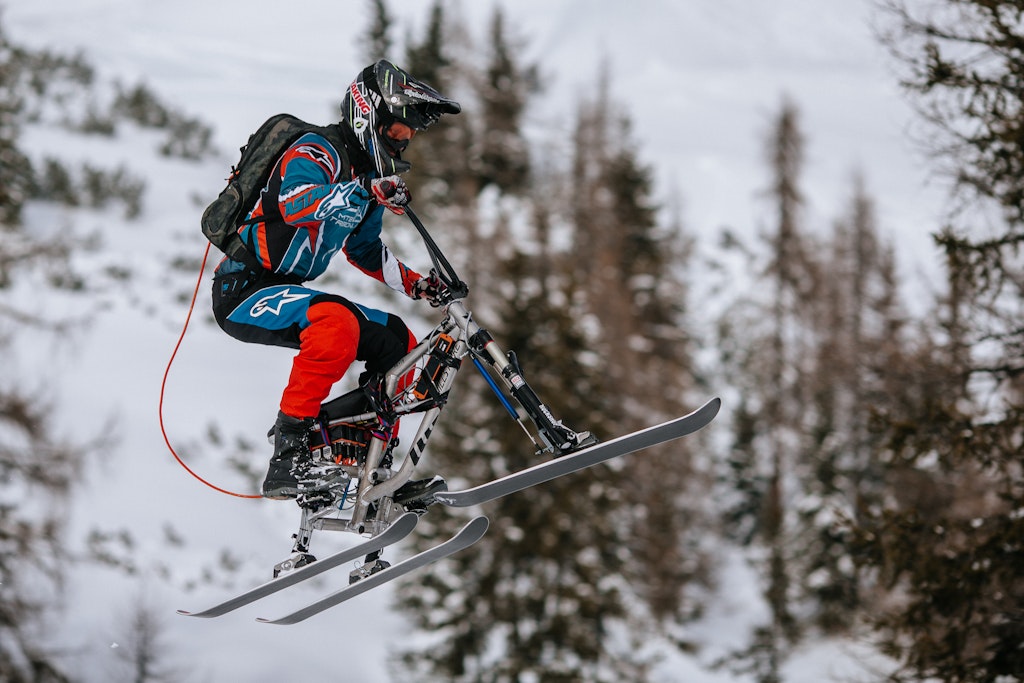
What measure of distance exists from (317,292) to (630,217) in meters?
40.1

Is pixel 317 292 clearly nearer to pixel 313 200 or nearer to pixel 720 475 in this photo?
pixel 313 200

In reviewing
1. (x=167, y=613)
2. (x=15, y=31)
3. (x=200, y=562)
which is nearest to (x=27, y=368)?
(x=200, y=562)

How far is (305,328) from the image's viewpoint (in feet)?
21.3

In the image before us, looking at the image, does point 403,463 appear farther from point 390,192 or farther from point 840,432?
point 840,432

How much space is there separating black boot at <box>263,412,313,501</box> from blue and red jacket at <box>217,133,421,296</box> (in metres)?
0.92

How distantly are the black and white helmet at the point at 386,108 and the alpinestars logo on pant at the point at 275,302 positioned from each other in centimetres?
90

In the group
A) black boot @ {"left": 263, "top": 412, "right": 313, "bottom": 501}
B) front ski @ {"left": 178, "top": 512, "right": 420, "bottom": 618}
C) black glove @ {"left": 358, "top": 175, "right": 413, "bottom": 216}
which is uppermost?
black glove @ {"left": 358, "top": 175, "right": 413, "bottom": 216}

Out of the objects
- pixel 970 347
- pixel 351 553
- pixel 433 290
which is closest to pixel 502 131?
pixel 970 347

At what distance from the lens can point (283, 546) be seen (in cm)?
3166

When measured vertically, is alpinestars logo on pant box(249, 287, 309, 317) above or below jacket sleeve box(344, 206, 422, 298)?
below

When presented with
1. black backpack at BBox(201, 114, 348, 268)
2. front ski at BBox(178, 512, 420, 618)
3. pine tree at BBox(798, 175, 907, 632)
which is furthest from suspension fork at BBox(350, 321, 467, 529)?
pine tree at BBox(798, 175, 907, 632)

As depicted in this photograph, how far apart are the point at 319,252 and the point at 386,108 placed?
988 millimetres

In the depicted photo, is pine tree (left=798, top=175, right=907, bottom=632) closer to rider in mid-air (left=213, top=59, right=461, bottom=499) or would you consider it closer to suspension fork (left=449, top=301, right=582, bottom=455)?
suspension fork (left=449, top=301, right=582, bottom=455)

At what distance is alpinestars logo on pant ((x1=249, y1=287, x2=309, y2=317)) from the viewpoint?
648cm
